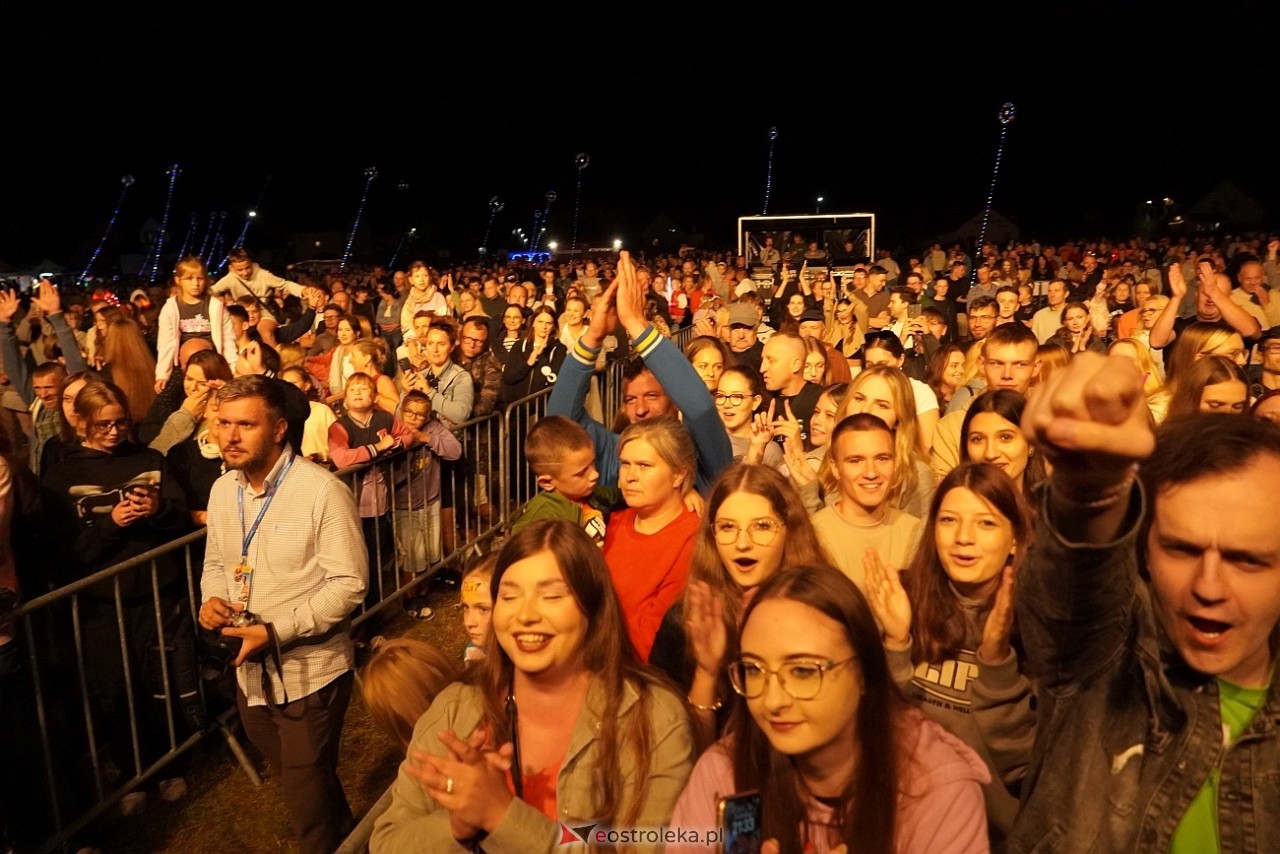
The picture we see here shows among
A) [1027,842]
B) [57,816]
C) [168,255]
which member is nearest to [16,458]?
[57,816]

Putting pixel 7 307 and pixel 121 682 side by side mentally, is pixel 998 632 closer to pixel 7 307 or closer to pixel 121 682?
pixel 121 682

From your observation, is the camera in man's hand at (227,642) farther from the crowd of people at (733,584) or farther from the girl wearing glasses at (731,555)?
the girl wearing glasses at (731,555)

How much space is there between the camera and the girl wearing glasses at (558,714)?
7.49 ft

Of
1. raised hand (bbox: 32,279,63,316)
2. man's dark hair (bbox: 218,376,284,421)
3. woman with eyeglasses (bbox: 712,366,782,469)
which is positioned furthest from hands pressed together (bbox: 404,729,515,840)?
raised hand (bbox: 32,279,63,316)

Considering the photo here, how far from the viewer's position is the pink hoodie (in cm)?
188

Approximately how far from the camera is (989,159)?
53938mm

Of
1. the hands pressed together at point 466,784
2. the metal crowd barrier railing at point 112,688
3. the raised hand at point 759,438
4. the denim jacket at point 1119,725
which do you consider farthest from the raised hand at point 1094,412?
the metal crowd barrier railing at point 112,688

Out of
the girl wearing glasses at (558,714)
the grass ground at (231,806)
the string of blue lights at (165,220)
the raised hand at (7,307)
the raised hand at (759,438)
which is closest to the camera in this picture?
the girl wearing glasses at (558,714)

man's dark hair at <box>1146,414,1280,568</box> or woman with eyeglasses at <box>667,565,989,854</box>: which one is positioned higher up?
man's dark hair at <box>1146,414,1280,568</box>

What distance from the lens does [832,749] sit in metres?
1.95

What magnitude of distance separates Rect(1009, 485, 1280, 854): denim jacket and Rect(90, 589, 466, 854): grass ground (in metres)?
3.14

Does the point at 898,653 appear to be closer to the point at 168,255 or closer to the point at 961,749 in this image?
the point at 961,749

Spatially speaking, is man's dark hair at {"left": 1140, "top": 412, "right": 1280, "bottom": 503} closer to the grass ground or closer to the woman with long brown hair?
the grass ground

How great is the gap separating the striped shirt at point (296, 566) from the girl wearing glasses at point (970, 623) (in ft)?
6.54
